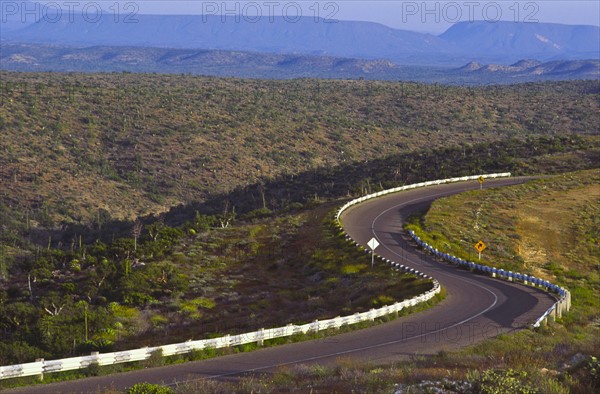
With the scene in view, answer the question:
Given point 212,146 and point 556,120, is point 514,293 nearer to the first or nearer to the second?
point 212,146

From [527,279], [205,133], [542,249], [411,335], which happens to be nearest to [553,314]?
[411,335]

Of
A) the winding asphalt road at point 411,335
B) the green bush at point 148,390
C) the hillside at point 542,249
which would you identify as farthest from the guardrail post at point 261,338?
the green bush at point 148,390

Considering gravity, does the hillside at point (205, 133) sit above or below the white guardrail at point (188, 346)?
below

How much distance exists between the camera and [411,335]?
950 inches

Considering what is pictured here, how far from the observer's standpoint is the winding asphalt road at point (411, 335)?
63.3ft

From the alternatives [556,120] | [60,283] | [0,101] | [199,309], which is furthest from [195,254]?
[556,120]

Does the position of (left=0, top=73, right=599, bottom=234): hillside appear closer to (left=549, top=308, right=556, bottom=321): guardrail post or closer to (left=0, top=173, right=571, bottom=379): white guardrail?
(left=0, top=173, right=571, bottom=379): white guardrail

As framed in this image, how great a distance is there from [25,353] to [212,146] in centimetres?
8371

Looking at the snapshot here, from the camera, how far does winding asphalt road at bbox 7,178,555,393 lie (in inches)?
759

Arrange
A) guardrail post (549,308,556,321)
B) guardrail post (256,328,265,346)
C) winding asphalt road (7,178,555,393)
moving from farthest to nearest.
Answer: guardrail post (549,308,556,321), guardrail post (256,328,265,346), winding asphalt road (7,178,555,393)

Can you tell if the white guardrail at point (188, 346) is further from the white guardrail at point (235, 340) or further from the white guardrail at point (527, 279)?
the white guardrail at point (527, 279)

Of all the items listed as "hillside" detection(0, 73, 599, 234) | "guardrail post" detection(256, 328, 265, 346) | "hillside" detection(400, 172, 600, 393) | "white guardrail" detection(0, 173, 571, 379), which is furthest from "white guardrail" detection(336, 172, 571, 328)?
"hillside" detection(0, 73, 599, 234)

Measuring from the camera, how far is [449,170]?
247 ft

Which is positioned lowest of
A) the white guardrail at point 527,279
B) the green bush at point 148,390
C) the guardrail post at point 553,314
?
the white guardrail at point 527,279
